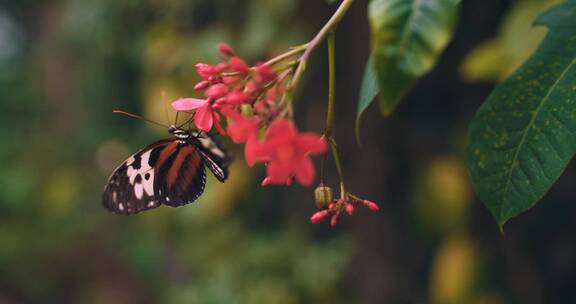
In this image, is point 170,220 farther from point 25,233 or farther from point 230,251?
point 25,233

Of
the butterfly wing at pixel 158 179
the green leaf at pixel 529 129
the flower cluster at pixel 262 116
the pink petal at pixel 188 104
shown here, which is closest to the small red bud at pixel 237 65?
the flower cluster at pixel 262 116

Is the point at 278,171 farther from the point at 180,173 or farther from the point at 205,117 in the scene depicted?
Result: the point at 180,173

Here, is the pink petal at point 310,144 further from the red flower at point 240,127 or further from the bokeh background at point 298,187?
the bokeh background at point 298,187

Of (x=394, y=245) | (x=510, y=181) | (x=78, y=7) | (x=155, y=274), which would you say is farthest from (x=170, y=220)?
(x=510, y=181)

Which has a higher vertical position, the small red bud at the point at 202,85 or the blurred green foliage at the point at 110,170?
the small red bud at the point at 202,85

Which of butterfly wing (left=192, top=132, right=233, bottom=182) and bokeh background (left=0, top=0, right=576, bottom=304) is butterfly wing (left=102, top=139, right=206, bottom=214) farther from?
bokeh background (left=0, top=0, right=576, bottom=304)

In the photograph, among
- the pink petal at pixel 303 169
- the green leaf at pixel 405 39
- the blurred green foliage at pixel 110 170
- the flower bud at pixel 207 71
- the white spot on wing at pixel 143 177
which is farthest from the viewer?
the blurred green foliage at pixel 110 170

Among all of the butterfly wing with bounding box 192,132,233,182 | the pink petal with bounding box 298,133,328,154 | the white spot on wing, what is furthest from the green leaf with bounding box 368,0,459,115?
the white spot on wing
